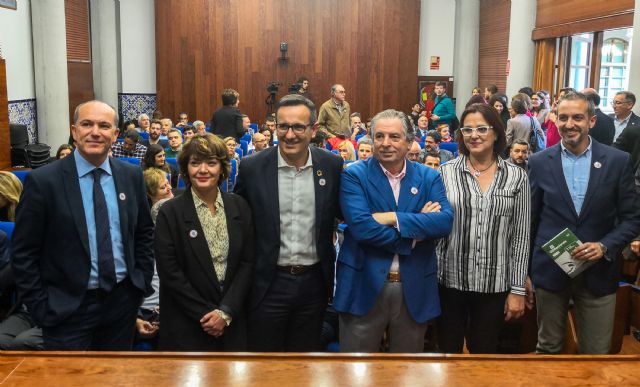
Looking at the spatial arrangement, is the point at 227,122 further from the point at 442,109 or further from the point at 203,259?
the point at 203,259

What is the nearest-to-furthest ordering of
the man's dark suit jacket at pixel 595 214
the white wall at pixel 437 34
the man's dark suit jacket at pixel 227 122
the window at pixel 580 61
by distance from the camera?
the man's dark suit jacket at pixel 595 214, the man's dark suit jacket at pixel 227 122, the window at pixel 580 61, the white wall at pixel 437 34

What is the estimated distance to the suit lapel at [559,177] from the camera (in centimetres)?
308

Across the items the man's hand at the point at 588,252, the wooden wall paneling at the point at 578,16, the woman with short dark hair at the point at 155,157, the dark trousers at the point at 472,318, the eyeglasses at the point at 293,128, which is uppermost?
the wooden wall paneling at the point at 578,16

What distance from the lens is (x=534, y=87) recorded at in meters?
11.1

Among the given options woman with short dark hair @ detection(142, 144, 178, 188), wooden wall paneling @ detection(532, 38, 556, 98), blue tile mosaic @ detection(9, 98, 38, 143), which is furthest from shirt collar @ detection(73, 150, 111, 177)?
wooden wall paneling @ detection(532, 38, 556, 98)

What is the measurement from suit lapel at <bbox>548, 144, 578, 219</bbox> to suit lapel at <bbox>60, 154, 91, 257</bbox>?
80.8 inches

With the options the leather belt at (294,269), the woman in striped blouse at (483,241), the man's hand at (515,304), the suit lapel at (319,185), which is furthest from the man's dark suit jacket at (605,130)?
the leather belt at (294,269)

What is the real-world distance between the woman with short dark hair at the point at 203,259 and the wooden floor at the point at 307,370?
65 centimetres

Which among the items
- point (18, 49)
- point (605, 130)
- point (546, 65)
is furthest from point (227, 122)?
point (546, 65)

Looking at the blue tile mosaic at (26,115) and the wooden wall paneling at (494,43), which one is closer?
the blue tile mosaic at (26,115)

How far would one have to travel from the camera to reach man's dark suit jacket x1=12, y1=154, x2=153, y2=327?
2598mm

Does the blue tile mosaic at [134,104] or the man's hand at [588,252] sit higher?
the blue tile mosaic at [134,104]

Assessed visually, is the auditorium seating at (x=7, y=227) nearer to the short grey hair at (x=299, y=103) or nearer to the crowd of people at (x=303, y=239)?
the crowd of people at (x=303, y=239)

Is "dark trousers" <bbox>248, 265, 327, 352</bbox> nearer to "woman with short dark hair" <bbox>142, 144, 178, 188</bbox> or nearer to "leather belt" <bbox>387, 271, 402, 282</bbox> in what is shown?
"leather belt" <bbox>387, 271, 402, 282</bbox>
